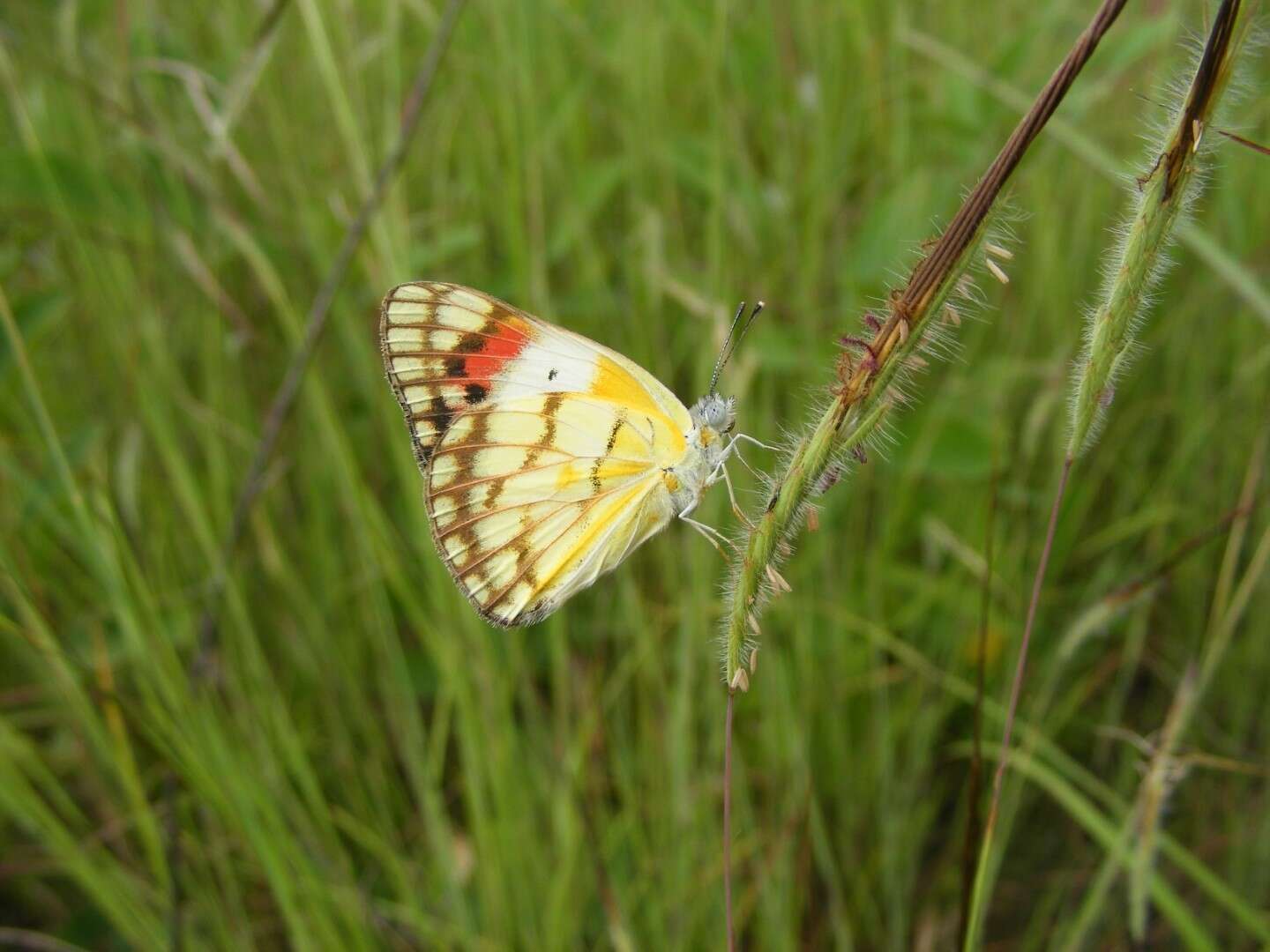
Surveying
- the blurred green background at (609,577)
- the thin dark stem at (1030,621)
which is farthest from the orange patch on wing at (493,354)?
the thin dark stem at (1030,621)

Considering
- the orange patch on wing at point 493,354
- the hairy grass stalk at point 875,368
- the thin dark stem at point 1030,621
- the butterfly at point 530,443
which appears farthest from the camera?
the orange patch on wing at point 493,354

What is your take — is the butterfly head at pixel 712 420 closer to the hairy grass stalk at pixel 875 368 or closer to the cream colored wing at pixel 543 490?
the cream colored wing at pixel 543 490

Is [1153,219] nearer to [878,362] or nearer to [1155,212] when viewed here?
[1155,212]

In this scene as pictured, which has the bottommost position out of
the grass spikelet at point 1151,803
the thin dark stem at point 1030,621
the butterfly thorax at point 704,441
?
the grass spikelet at point 1151,803

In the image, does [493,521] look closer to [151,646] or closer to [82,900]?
[151,646]

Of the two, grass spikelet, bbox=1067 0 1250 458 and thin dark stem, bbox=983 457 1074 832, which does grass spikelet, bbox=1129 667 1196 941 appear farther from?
grass spikelet, bbox=1067 0 1250 458

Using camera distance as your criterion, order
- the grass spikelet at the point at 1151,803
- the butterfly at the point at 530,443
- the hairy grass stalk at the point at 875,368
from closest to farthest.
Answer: the hairy grass stalk at the point at 875,368 < the grass spikelet at the point at 1151,803 < the butterfly at the point at 530,443

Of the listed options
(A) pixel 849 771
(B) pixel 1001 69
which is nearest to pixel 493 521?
(A) pixel 849 771

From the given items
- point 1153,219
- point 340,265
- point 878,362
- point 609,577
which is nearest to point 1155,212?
point 1153,219
